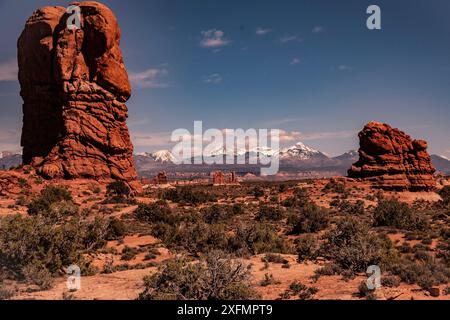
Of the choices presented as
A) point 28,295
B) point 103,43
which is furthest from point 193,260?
point 103,43

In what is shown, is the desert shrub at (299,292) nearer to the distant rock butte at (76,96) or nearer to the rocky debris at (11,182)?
the rocky debris at (11,182)

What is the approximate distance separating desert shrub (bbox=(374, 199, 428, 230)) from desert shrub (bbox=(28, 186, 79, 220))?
23020 mm

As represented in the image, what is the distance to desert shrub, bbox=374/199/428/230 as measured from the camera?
81.6 ft

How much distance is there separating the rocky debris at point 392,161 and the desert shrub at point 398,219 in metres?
24.3

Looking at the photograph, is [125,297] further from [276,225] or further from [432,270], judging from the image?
[276,225]

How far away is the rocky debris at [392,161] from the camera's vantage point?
51.4 metres

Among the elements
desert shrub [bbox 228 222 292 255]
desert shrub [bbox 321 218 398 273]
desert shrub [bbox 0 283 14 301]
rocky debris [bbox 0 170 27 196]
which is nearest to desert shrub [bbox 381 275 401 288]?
desert shrub [bbox 321 218 398 273]

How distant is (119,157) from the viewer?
41.4 m

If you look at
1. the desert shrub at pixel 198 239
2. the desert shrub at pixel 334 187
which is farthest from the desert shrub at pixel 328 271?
the desert shrub at pixel 334 187

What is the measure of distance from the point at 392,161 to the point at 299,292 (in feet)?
157

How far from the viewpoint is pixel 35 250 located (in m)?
13.0

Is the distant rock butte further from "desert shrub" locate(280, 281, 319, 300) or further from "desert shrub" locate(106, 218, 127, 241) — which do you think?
"desert shrub" locate(280, 281, 319, 300)

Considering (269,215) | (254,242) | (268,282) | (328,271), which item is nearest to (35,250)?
(268,282)
